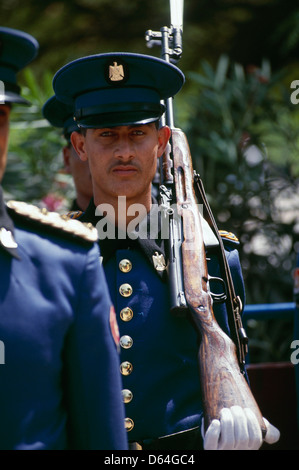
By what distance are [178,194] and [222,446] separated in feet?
3.09

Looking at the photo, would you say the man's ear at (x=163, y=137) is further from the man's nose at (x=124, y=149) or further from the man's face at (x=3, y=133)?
the man's face at (x=3, y=133)

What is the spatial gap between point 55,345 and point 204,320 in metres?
0.78

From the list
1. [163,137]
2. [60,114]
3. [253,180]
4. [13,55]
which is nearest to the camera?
[13,55]

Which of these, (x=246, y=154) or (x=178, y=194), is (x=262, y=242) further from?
(x=178, y=194)

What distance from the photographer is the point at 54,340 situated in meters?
1.48

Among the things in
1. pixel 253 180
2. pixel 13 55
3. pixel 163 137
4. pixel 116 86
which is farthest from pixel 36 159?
pixel 13 55

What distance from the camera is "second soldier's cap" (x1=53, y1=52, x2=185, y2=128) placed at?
225 centimetres

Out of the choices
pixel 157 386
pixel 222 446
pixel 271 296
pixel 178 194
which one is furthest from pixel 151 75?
pixel 271 296

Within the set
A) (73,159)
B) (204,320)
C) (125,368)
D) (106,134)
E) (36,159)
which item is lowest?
(125,368)

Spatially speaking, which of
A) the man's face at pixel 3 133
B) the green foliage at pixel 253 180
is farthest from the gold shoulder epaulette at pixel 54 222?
the green foliage at pixel 253 180

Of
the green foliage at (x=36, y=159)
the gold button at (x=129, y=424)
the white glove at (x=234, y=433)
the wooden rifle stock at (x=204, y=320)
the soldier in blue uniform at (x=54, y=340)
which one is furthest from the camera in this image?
the green foliage at (x=36, y=159)

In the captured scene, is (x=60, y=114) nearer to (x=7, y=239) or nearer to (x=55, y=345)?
(x=7, y=239)

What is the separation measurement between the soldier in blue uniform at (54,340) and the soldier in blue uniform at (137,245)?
58cm

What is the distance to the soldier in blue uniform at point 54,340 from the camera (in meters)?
1.45
